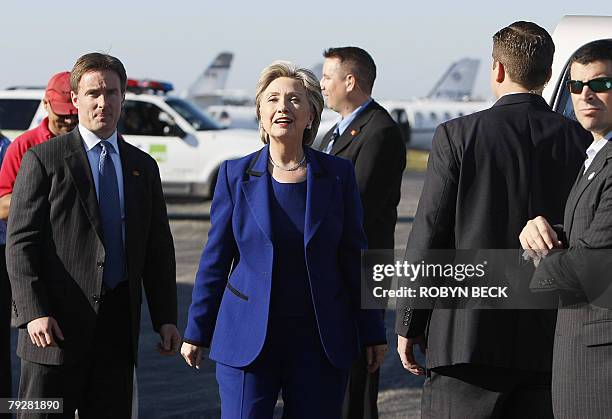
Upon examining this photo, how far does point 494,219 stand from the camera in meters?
4.11

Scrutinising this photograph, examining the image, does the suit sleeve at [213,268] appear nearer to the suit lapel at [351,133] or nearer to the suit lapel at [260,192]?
the suit lapel at [260,192]

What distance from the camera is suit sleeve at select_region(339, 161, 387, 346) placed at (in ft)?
14.0

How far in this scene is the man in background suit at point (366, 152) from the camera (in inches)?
241

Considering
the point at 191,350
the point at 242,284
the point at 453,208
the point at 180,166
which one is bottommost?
the point at 180,166

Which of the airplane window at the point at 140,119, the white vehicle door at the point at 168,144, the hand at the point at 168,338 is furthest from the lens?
the white vehicle door at the point at 168,144

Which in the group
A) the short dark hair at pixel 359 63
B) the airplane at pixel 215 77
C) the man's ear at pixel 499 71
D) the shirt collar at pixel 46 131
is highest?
the man's ear at pixel 499 71

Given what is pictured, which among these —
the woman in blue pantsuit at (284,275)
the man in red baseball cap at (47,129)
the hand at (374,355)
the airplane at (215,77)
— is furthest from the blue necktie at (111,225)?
the airplane at (215,77)

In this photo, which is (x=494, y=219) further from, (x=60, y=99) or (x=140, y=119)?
(x=140, y=119)

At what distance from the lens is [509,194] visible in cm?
411

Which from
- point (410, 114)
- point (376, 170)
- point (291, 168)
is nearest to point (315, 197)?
point (291, 168)

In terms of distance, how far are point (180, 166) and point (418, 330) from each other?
1551 centimetres

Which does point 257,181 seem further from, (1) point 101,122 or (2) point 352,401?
(2) point 352,401

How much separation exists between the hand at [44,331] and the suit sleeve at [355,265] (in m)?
1.15

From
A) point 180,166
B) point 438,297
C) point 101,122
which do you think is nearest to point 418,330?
point 438,297
